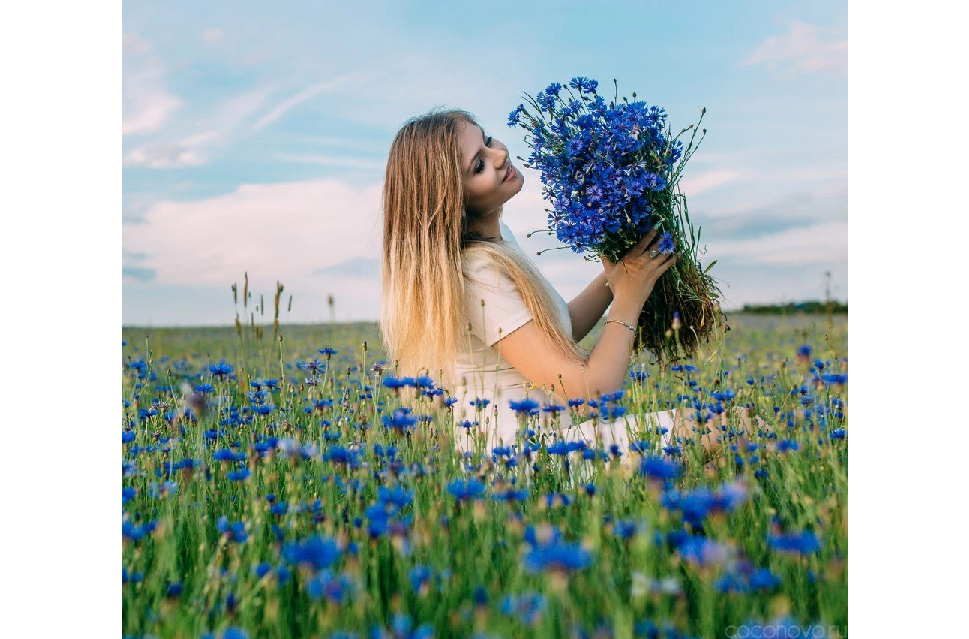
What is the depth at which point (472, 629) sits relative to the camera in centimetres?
127

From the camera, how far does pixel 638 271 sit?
287cm

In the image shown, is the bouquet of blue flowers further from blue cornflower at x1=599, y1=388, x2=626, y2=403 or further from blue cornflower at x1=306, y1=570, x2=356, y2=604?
blue cornflower at x1=306, y1=570, x2=356, y2=604

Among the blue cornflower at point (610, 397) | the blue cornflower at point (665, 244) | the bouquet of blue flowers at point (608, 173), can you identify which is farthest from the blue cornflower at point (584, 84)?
the blue cornflower at point (610, 397)

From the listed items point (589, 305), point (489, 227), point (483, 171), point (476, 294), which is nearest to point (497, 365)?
point (476, 294)

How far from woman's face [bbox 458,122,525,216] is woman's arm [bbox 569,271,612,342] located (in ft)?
2.57

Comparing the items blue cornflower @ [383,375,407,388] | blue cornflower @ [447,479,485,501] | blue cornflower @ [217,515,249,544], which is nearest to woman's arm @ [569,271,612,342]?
blue cornflower @ [383,375,407,388]

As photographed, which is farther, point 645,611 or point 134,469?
point 134,469

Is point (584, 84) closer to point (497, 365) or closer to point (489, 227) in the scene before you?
point (489, 227)

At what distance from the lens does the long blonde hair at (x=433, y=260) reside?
2766 millimetres

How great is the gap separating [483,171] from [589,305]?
98 centimetres
